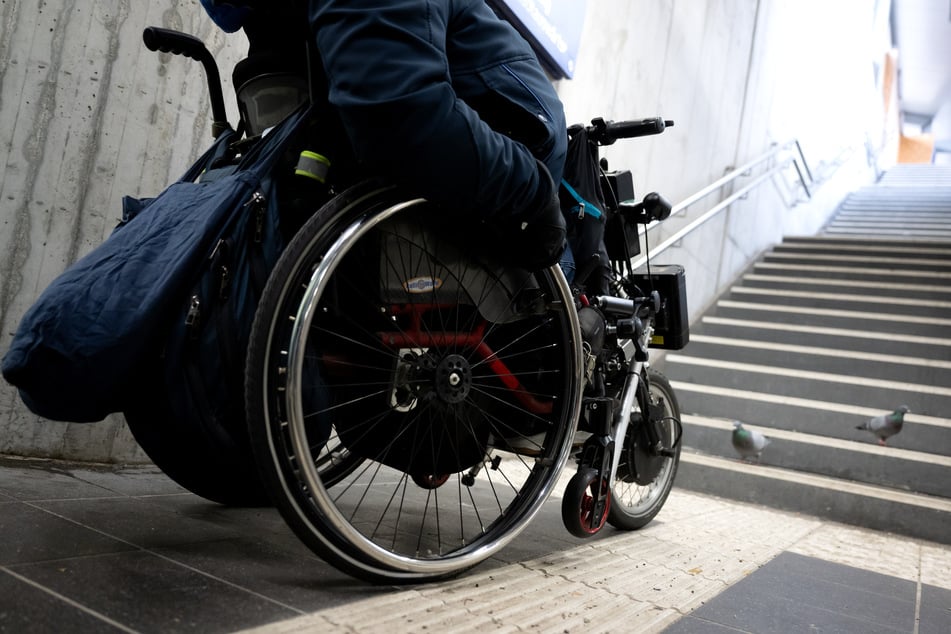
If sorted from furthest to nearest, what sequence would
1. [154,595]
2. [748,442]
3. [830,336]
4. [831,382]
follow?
1. [830,336]
2. [831,382]
3. [748,442]
4. [154,595]

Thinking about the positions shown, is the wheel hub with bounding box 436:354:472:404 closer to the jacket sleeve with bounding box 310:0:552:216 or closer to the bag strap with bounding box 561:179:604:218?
the jacket sleeve with bounding box 310:0:552:216

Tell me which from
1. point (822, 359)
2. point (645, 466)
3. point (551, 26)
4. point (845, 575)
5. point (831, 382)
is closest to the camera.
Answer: point (845, 575)

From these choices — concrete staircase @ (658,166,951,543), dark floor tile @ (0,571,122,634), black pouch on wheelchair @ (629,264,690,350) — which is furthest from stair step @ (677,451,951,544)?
dark floor tile @ (0,571,122,634)

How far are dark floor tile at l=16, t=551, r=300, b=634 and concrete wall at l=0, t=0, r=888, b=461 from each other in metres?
0.96

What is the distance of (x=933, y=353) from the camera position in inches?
164

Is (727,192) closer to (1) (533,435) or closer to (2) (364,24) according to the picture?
(1) (533,435)

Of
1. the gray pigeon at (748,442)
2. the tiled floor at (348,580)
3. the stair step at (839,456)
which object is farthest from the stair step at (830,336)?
the tiled floor at (348,580)

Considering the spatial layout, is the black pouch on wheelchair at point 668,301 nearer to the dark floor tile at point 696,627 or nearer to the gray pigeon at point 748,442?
the dark floor tile at point 696,627

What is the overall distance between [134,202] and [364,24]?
59cm

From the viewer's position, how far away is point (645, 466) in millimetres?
2064

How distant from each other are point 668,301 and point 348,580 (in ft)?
4.14

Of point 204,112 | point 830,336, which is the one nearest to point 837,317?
point 830,336

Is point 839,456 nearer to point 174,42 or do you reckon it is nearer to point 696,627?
point 696,627

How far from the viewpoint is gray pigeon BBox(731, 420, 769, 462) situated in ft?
10.9
